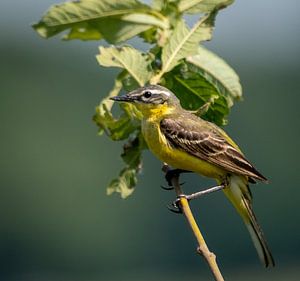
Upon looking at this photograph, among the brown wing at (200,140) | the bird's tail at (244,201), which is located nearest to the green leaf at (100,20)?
the brown wing at (200,140)

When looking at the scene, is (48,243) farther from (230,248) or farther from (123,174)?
(123,174)

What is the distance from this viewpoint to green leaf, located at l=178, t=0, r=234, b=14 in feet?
15.0

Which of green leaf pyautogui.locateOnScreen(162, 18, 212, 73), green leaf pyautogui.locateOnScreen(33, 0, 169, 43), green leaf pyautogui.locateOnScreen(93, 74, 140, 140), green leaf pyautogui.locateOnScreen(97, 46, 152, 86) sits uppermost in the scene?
green leaf pyautogui.locateOnScreen(33, 0, 169, 43)

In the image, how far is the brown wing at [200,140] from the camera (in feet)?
18.0

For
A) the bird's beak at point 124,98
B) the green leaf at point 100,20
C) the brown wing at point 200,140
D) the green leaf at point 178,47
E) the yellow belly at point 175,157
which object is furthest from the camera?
the brown wing at point 200,140

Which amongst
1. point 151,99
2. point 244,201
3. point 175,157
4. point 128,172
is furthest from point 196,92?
point 244,201

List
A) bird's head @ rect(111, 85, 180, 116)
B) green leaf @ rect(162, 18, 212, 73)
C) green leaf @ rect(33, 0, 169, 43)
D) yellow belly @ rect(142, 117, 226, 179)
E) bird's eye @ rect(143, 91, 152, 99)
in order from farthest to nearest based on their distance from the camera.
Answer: yellow belly @ rect(142, 117, 226, 179) → bird's eye @ rect(143, 91, 152, 99) → bird's head @ rect(111, 85, 180, 116) → green leaf @ rect(162, 18, 212, 73) → green leaf @ rect(33, 0, 169, 43)

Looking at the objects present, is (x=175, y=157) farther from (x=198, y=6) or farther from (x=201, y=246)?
(x=201, y=246)

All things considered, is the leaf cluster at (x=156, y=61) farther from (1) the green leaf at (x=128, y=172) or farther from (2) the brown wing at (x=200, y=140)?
(2) the brown wing at (x=200, y=140)

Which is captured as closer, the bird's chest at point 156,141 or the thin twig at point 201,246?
the thin twig at point 201,246

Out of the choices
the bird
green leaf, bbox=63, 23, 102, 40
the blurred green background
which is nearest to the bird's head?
the bird

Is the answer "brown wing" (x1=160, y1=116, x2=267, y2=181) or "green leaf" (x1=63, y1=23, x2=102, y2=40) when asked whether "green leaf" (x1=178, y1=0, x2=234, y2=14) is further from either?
"brown wing" (x1=160, y1=116, x2=267, y2=181)

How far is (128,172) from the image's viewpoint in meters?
4.69

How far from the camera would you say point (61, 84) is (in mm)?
47906
